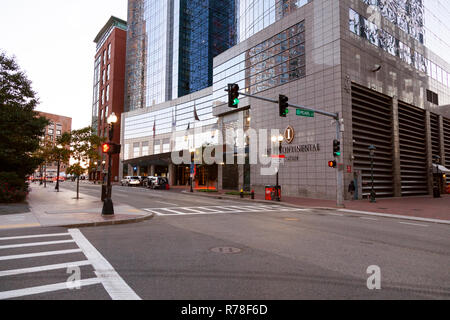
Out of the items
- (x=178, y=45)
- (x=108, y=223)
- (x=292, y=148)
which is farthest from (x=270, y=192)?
(x=178, y=45)

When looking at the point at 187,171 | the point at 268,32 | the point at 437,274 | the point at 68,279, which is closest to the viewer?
the point at 68,279

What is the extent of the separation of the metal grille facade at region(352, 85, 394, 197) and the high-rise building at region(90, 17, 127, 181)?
71.8 m

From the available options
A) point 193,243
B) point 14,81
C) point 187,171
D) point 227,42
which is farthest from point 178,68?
point 193,243

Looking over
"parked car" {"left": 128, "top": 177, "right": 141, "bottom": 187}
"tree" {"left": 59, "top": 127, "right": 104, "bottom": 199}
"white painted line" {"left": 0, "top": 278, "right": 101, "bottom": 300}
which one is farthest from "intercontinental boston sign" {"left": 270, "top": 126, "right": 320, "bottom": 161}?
"parked car" {"left": 128, "top": 177, "right": 141, "bottom": 187}

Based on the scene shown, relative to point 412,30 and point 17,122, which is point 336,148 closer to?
point 17,122

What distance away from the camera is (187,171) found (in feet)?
187

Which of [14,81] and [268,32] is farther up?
[268,32]

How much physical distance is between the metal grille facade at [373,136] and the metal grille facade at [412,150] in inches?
111

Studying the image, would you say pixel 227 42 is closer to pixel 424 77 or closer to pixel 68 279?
pixel 424 77

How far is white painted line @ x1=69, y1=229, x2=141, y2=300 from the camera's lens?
4.08 metres

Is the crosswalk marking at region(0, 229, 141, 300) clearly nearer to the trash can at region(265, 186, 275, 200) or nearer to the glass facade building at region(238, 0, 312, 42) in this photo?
the trash can at region(265, 186, 275, 200)
